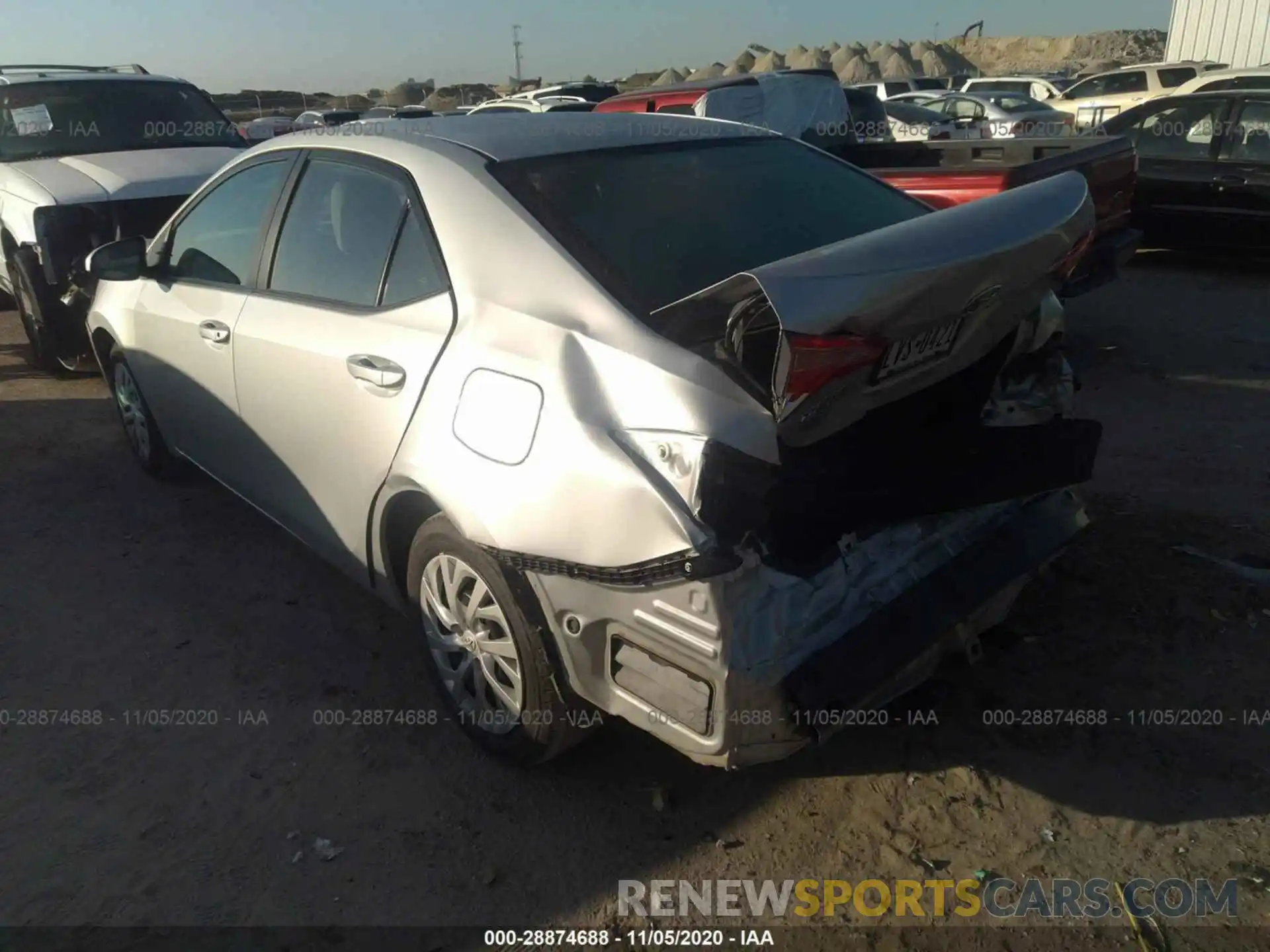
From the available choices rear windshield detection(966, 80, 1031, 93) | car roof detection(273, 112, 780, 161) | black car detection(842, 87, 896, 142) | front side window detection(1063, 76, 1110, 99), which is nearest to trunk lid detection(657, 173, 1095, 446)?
car roof detection(273, 112, 780, 161)

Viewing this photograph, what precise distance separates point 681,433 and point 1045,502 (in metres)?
1.45

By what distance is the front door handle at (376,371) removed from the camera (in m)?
2.78

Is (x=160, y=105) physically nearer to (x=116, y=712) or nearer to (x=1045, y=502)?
(x=116, y=712)

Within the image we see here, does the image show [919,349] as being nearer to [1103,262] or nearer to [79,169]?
[1103,262]

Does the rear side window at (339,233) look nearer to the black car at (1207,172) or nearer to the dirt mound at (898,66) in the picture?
the black car at (1207,172)

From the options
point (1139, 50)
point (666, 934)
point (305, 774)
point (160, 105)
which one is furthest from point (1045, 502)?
point (1139, 50)

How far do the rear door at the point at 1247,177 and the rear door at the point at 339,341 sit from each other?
7.70 metres

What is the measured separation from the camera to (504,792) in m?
2.83

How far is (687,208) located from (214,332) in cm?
200

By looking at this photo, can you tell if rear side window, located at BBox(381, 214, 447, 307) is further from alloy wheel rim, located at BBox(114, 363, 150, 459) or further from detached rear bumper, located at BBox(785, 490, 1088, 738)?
alloy wheel rim, located at BBox(114, 363, 150, 459)

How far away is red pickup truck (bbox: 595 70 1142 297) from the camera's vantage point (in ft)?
17.4

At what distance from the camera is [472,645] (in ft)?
9.23

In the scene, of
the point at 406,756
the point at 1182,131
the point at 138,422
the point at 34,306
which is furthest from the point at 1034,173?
the point at 34,306

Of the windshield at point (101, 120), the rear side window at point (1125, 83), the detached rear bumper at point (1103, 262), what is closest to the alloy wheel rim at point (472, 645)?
the detached rear bumper at point (1103, 262)
